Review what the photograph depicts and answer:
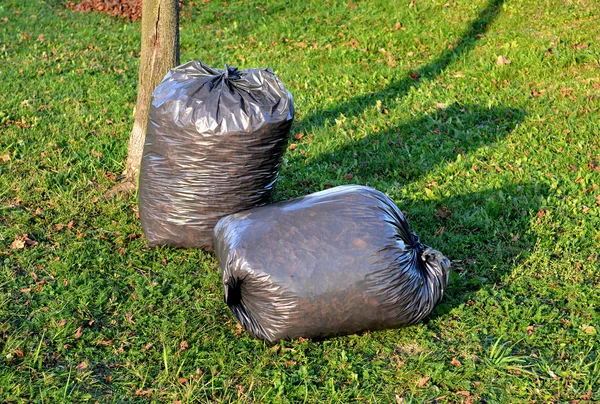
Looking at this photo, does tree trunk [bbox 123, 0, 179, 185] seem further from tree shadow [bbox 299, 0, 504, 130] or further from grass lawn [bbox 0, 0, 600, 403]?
tree shadow [bbox 299, 0, 504, 130]

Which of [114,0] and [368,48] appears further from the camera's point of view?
[114,0]

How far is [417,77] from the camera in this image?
7.16 meters

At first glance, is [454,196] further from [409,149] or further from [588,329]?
[588,329]

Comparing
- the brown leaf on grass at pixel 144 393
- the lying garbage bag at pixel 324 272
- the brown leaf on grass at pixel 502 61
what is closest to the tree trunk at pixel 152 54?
the lying garbage bag at pixel 324 272

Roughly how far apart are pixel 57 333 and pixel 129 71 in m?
4.80

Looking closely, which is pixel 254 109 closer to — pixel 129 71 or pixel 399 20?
pixel 129 71

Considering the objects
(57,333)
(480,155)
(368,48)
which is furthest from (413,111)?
(57,333)

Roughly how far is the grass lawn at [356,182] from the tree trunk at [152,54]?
275 mm

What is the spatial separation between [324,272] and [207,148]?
3.64 ft

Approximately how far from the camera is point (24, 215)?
14.7ft

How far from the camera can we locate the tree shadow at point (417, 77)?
638cm

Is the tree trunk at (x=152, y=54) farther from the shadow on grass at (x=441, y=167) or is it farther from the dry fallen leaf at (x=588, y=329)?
the dry fallen leaf at (x=588, y=329)

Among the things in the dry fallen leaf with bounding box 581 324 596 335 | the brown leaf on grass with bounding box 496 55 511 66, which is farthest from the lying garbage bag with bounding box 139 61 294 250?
the brown leaf on grass with bounding box 496 55 511 66

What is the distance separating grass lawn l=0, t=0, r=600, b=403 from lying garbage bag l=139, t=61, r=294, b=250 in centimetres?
28
